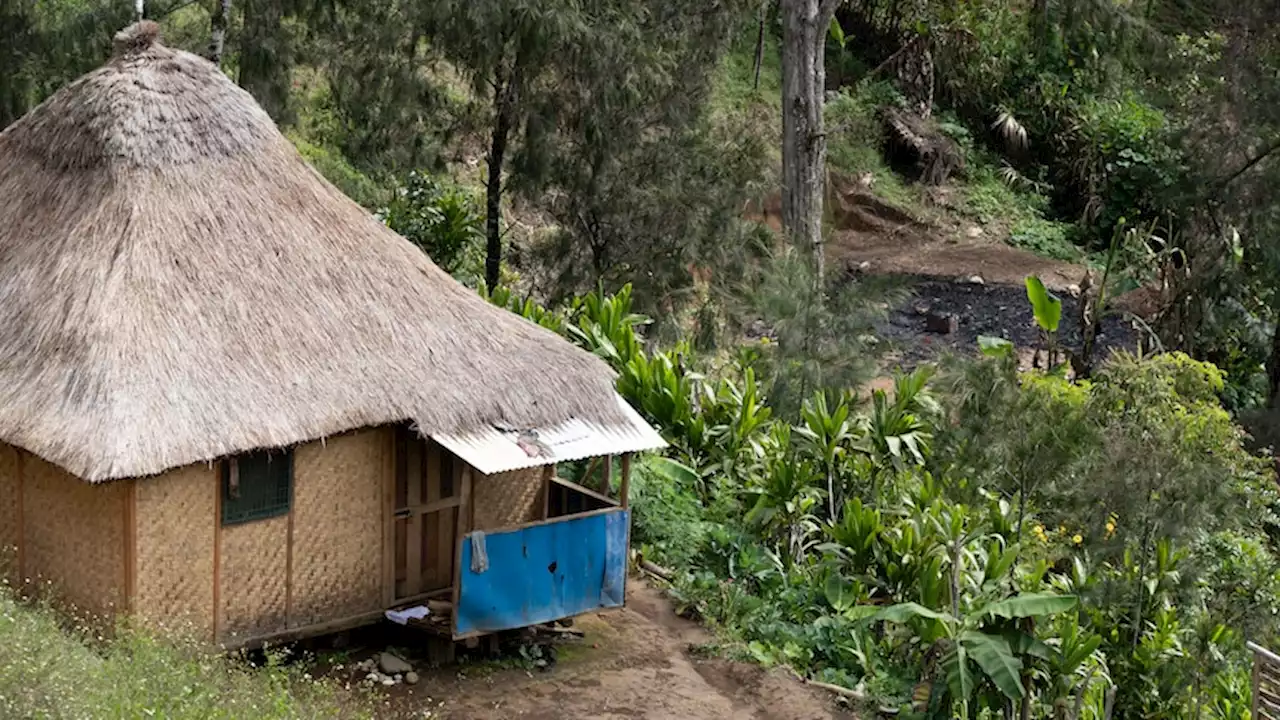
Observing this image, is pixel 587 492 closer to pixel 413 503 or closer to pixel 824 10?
pixel 413 503

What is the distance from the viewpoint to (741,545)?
43.6ft

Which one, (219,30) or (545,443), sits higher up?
(219,30)

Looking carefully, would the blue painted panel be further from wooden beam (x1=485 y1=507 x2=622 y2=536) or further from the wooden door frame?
the wooden door frame

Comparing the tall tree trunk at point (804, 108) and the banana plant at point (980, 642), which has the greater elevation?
the tall tree trunk at point (804, 108)

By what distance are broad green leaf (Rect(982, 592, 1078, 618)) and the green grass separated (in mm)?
3946

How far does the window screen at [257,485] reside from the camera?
10141 mm

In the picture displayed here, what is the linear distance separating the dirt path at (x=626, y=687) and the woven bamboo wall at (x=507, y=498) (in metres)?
0.94

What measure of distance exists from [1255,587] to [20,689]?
32.6 ft

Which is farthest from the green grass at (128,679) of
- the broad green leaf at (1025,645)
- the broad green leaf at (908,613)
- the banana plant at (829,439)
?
the banana plant at (829,439)

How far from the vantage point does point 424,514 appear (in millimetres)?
11258

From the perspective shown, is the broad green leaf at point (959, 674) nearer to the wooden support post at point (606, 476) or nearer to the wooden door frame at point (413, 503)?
the wooden support post at point (606, 476)

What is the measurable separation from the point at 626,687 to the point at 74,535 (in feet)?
12.2

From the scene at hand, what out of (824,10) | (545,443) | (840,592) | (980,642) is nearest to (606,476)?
(545,443)

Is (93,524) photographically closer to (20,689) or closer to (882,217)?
(20,689)
